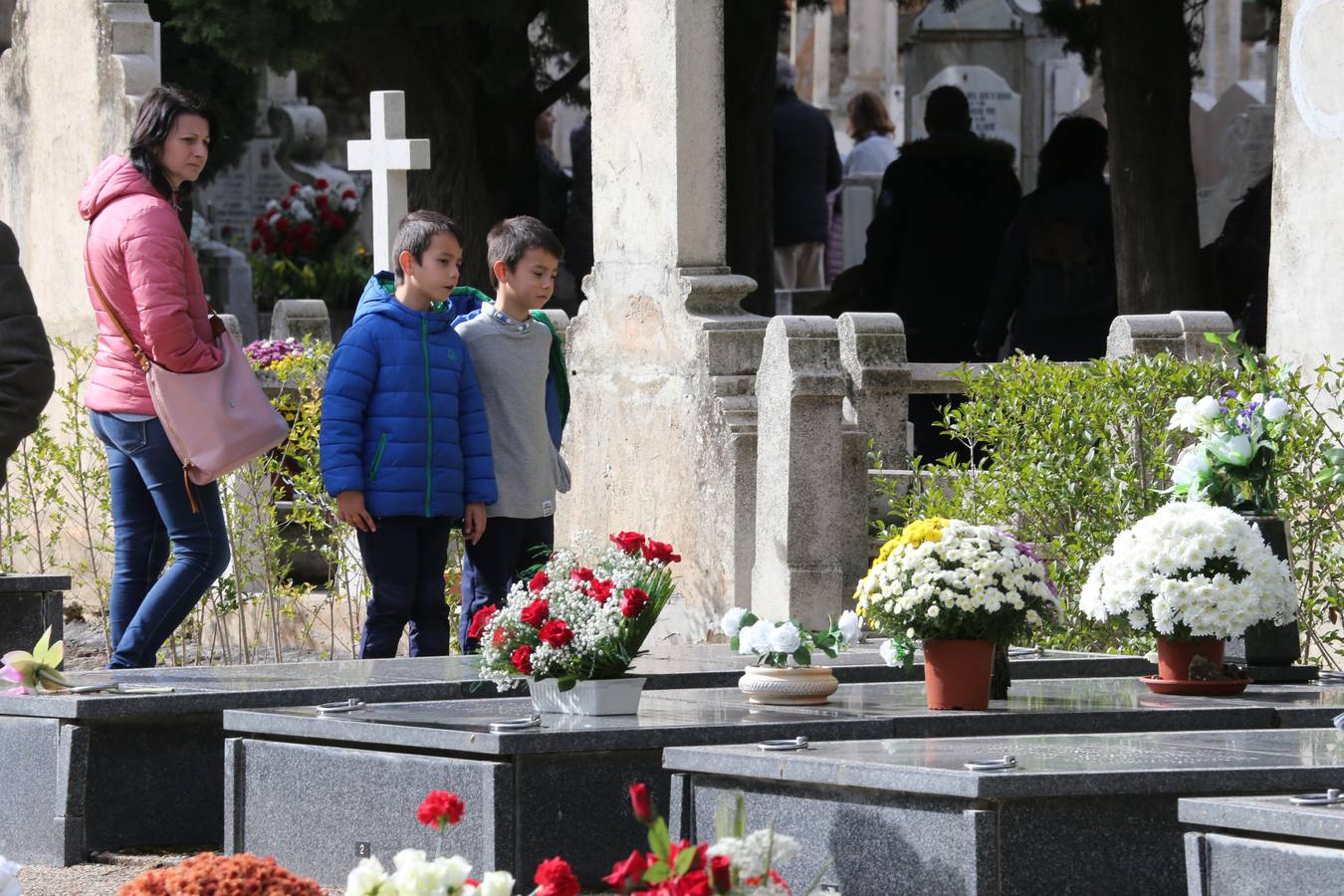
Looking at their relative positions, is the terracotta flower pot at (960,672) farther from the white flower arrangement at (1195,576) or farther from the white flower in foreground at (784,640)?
the white flower arrangement at (1195,576)

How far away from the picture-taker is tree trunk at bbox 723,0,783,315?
1503 cm

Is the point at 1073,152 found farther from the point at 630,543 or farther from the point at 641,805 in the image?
the point at 641,805

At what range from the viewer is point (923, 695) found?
6.65 metres

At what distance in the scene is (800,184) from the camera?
56.9 ft

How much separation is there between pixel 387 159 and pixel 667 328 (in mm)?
1286

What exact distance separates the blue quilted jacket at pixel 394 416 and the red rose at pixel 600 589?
72.6 inches

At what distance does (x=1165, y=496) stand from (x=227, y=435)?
120 inches

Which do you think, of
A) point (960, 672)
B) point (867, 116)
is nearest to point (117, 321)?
point (960, 672)

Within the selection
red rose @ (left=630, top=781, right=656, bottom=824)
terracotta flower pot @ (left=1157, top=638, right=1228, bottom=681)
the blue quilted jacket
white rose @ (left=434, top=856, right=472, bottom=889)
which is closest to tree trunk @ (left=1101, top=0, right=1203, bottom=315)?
the blue quilted jacket

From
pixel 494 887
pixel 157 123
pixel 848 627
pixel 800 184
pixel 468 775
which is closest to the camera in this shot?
pixel 494 887

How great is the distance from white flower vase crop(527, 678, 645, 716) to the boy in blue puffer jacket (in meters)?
1.79

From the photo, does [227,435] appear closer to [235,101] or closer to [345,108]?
[235,101]

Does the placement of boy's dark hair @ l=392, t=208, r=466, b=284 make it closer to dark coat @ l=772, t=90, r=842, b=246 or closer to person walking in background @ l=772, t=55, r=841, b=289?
person walking in background @ l=772, t=55, r=841, b=289

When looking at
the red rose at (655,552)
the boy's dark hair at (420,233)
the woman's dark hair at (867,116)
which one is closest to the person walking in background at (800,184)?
the woman's dark hair at (867,116)
